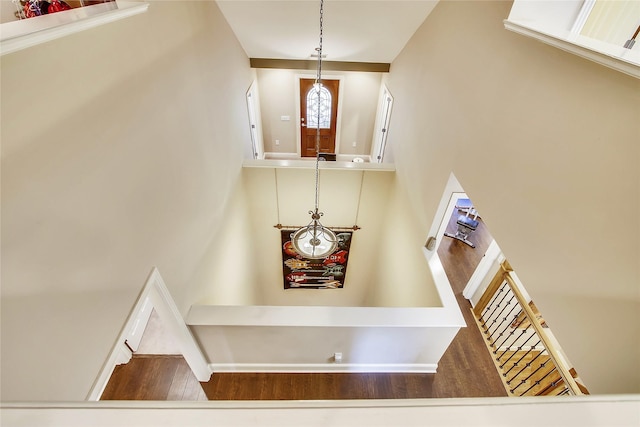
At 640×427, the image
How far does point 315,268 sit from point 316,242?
10.3 feet

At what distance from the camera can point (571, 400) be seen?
24.7 inches

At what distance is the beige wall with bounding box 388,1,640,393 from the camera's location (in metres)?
1.10

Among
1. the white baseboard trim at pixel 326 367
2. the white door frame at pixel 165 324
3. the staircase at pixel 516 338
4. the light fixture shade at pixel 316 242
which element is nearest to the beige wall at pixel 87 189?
the white door frame at pixel 165 324

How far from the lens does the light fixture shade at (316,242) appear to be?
243 centimetres

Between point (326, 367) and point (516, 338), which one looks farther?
point (516, 338)

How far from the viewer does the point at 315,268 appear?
5418mm

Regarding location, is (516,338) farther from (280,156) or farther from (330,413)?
(280,156)

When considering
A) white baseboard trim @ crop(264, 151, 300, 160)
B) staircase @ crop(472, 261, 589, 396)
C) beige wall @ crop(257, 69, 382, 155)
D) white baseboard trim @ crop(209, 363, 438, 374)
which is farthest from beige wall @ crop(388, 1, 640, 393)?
white baseboard trim @ crop(264, 151, 300, 160)

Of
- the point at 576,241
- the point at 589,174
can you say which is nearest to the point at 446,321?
the point at 576,241

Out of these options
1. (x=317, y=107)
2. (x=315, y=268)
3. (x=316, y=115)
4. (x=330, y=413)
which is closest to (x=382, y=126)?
(x=317, y=107)

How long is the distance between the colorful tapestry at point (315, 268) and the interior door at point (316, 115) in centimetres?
346

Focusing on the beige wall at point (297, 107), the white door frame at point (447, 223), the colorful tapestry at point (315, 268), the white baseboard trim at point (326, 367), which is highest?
the beige wall at point (297, 107)

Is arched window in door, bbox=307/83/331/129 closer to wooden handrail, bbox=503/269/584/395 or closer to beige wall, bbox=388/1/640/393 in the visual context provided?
beige wall, bbox=388/1/640/393

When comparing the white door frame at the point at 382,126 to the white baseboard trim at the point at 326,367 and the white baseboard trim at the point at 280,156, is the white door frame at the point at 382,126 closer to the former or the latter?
the white baseboard trim at the point at 280,156
